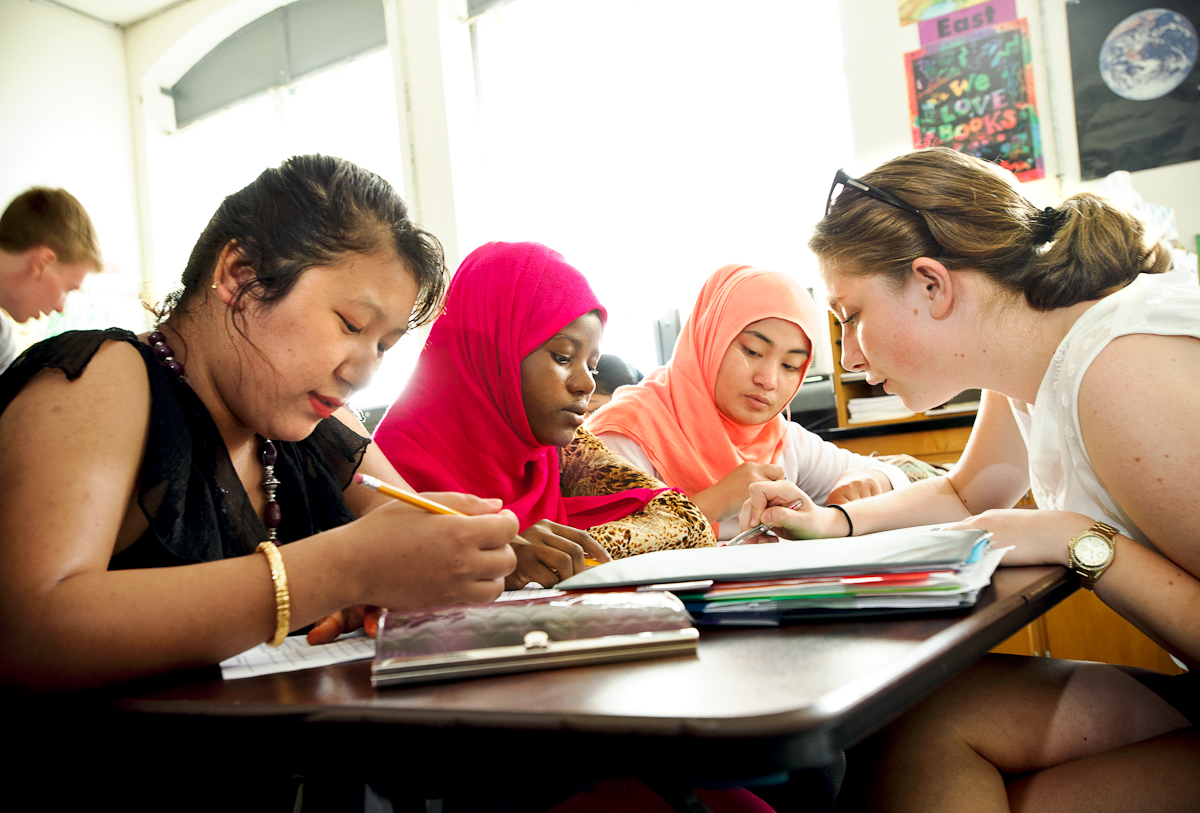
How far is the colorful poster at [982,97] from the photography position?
10.8 ft

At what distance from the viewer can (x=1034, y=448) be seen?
107 centimetres

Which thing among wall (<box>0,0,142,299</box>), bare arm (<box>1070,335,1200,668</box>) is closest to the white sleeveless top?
bare arm (<box>1070,335,1200,668</box>)

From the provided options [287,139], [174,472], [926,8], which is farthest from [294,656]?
[287,139]

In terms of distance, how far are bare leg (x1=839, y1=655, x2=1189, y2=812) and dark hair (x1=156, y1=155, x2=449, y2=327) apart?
0.78 meters

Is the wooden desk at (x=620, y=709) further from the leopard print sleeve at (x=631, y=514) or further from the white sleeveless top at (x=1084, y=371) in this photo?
the leopard print sleeve at (x=631, y=514)

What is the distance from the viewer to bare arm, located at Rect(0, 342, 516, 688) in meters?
0.61

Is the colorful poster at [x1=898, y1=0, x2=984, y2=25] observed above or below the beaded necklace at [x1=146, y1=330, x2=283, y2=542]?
above

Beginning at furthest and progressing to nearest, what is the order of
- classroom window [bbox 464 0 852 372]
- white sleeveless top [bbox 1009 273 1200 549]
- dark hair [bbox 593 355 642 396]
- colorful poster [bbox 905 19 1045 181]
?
classroom window [bbox 464 0 852 372] < colorful poster [bbox 905 19 1045 181] < dark hair [bbox 593 355 642 396] < white sleeveless top [bbox 1009 273 1200 549]

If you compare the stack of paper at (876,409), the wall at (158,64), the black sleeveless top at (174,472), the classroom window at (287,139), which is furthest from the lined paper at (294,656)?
the wall at (158,64)

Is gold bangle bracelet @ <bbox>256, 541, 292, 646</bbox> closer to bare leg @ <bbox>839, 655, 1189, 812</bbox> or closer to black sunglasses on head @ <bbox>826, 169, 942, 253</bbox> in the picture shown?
bare leg @ <bbox>839, 655, 1189, 812</bbox>

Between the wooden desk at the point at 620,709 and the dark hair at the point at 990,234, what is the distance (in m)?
0.68

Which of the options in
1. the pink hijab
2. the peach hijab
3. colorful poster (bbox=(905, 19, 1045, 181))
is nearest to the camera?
the pink hijab

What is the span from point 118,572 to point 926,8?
3.79m

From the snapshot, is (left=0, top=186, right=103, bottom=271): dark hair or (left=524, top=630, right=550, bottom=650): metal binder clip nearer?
(left=524, top=630, right=550, bottom=650): metal binder clip
